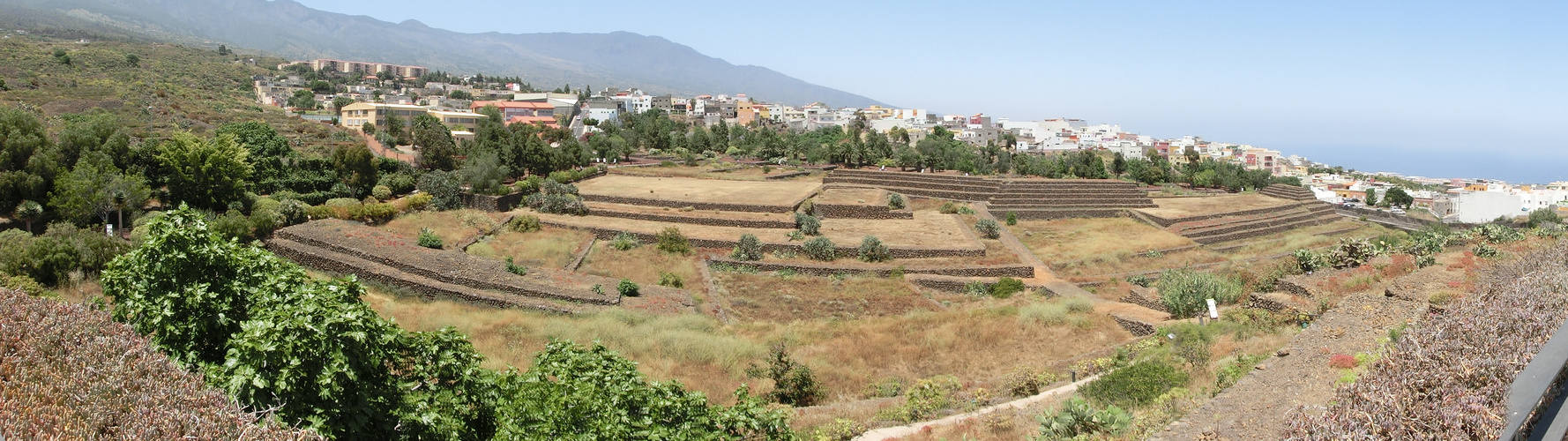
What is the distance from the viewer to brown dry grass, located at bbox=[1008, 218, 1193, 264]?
25.6 metres

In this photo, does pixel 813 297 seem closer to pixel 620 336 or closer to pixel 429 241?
pixel 620 336

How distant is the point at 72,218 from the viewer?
672 inches

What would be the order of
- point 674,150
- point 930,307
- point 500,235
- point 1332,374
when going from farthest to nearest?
point 674,150 < point 500,235 < point 930,307 < point 1332,374

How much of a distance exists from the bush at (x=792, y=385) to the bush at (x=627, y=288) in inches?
258

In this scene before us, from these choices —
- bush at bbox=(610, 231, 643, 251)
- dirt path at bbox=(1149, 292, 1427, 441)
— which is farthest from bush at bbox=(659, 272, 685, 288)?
dirt path at bbox=(1149, 292, 1427, 441)

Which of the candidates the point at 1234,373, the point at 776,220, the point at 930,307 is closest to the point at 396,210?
the point at 776,220

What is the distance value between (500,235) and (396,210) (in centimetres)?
350

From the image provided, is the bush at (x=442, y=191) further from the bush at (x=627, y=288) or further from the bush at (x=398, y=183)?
the bush at (x=627, y=288)

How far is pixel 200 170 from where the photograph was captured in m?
19.7

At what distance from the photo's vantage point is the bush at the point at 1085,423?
22.4 feet

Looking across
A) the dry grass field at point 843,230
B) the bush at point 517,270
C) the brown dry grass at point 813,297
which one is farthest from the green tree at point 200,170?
the brown dry grass at point 813,297

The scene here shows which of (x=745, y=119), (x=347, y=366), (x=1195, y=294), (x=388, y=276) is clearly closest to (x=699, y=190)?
(x=388, y=276)

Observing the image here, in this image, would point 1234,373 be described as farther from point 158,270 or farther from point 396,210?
point 396,210

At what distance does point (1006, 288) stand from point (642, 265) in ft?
30.2
